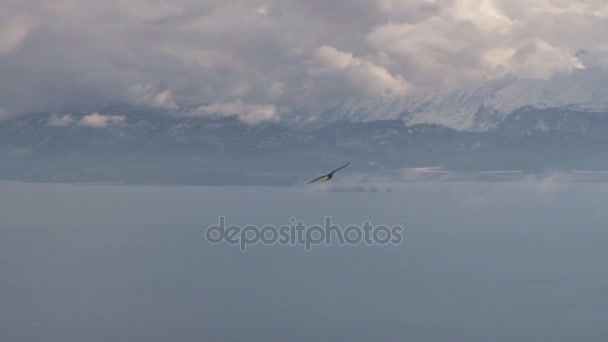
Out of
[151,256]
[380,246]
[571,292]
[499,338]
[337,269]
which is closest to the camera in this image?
[499,338]

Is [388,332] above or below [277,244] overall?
below

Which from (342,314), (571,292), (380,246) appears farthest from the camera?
(380,246)

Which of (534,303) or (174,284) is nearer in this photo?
(534,303)

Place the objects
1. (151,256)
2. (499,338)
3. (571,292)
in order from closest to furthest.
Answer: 1. (499,338)
2. (571,292)
3. (151,256)

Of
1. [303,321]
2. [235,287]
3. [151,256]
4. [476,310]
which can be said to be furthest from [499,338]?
[151,256]

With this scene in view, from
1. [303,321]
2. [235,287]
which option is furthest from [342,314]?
[235,287]

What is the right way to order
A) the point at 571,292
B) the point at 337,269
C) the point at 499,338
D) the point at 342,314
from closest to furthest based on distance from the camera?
the point at 499,338
the point at 342,314
the point at 571,292
the point at 337,269

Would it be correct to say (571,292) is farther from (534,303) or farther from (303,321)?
(303,321)

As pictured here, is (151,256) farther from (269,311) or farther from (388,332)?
(388,332)

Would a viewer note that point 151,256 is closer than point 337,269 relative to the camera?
No
